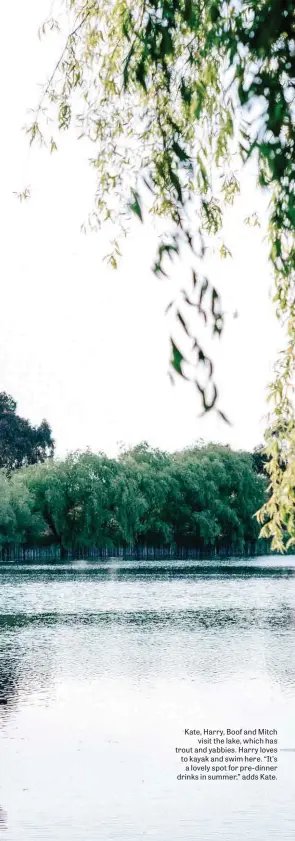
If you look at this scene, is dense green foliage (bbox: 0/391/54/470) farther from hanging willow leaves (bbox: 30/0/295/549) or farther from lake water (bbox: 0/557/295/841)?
hanging willow leaves (bbox: 30/0/295/549)

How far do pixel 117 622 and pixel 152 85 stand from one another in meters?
16.0

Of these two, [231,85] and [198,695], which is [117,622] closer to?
[198,695]

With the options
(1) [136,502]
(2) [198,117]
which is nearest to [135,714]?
(2) [198,117]

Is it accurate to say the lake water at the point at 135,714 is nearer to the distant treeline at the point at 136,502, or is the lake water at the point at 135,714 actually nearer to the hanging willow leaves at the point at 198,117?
the hanging willow leaves at the point at 198,117

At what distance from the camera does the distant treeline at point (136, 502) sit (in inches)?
1948

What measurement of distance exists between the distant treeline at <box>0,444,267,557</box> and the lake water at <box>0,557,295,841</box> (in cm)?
2637

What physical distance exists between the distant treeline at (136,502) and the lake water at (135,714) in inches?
1038

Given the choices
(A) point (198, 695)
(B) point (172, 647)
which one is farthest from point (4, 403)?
(A) point (198, 695)

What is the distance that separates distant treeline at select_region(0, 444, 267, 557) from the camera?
49.5 m

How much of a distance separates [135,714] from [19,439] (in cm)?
4977

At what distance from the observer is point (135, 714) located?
10539 millimetres

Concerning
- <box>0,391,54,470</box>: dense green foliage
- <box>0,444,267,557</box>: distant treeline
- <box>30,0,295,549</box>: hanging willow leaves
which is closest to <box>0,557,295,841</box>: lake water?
<box>30,0,295,549</box>: hanging willow leaves

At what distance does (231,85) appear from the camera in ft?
13.5

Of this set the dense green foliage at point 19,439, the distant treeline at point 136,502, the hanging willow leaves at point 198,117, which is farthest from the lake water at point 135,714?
the dense green foliage at point 19,439
